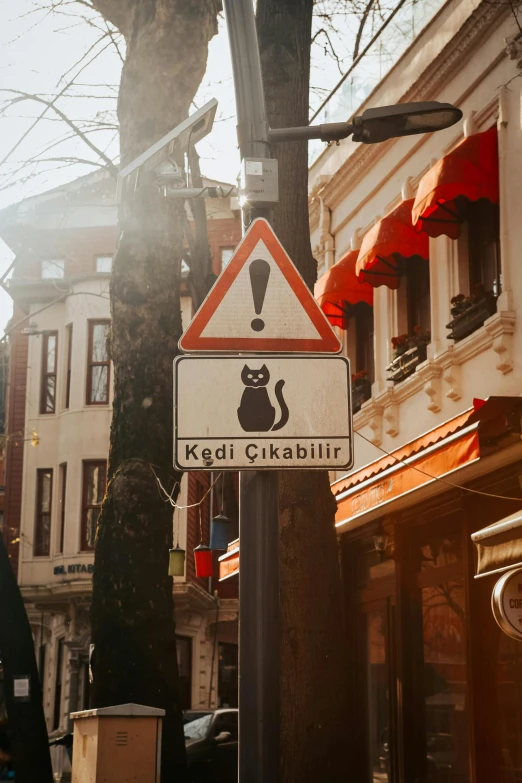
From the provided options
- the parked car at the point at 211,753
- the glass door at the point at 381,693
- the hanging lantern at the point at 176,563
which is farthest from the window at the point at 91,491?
the hanging lantern at the point at 176,563

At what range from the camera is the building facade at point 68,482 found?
98.0 ft

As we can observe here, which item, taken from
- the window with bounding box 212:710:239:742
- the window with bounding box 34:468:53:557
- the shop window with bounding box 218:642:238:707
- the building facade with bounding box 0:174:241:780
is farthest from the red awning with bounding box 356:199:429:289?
the window with bounding box 34:468:53:557

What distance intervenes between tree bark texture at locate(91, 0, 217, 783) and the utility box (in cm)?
193

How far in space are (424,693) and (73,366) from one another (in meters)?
20.1

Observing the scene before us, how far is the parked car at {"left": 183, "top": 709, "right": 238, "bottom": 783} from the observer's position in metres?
18.6

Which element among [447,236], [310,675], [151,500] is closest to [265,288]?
[310,675]

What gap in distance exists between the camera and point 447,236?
12.9 metres

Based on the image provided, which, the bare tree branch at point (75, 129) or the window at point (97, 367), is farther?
the window at point (97, 367)

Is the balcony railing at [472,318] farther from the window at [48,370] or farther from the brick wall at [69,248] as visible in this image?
the brick wall at [69,248]

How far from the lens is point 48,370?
3284 centimetres

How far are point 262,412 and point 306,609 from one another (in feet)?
13.0

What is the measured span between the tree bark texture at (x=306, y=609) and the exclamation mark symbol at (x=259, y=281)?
3.87 meters

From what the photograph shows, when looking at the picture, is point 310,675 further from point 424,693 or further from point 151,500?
point 424,693

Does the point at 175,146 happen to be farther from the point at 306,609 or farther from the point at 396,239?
the point at 396,239
